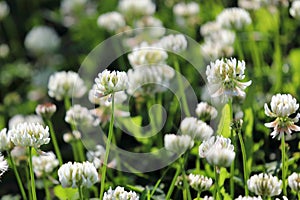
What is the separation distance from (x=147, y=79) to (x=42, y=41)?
62.2 inches

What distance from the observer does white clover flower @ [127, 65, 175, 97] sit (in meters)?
1.59

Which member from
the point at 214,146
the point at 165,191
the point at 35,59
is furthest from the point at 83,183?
the point at 35,59

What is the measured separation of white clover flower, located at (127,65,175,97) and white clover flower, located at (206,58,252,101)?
1.36 feet

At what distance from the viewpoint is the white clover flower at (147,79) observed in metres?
1.59

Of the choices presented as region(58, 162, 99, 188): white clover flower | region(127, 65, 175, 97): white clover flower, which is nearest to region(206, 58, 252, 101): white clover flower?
region(58, 162, 99, 188): white clover flower

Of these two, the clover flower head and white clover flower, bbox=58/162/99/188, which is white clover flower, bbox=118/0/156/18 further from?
white clover flower, bbox=58/162/99/188

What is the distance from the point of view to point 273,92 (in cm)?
186

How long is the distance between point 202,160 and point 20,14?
224 cm

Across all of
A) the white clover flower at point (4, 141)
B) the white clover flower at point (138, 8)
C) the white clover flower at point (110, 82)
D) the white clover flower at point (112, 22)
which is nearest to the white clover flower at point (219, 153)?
the white clover flower at point (110, 82)

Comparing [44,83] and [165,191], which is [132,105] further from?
[44,83]

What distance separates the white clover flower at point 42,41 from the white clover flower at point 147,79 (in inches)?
61.1

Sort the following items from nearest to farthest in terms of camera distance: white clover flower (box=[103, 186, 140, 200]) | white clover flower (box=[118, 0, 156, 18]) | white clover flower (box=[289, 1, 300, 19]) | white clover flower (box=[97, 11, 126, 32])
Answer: white clover flower (box=[103, 186, 140, 200])
white clover flower (box=[289, 1, 300, 19])
white clover flower (box=[97, 11, 126, 32])
white clover flower (box=[118, 0, 156, 18])

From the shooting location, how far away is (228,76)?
117 cm

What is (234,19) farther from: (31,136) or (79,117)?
(31,136)
